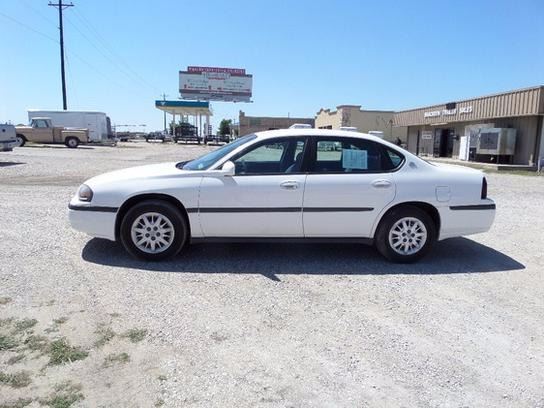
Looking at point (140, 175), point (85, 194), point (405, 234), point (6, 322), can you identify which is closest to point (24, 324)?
point (6, 322)

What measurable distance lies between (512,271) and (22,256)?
5.89m

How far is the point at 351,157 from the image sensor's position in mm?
5375

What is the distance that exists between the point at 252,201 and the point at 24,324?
2551 millimetres

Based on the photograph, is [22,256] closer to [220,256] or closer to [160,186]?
[160,186]

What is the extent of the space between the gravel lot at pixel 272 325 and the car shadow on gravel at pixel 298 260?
0.03 meters

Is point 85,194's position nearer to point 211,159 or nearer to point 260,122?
point 211,159

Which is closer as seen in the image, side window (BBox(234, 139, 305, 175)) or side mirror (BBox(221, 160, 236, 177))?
side mirror (BBox(221, 160, 236, 177))

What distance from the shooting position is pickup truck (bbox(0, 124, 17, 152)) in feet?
Answer: 58.5

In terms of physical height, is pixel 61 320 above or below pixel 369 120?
below

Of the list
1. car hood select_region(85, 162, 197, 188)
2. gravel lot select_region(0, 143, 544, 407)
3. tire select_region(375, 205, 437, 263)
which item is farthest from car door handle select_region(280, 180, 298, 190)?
tire select_region(375, 205, 437, 263)

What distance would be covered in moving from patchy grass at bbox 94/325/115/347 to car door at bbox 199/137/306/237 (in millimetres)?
1836

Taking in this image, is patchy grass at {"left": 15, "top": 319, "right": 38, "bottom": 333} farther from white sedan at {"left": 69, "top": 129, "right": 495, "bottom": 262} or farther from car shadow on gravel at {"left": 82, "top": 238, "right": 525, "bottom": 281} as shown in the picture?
white sedan at {"left": 69, "top": 129, "right": 495, "bottom": 262}

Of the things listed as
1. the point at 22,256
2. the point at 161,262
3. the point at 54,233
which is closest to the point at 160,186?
the point at 161,262

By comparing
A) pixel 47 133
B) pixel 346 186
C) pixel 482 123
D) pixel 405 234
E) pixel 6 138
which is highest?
pixel 482 123
